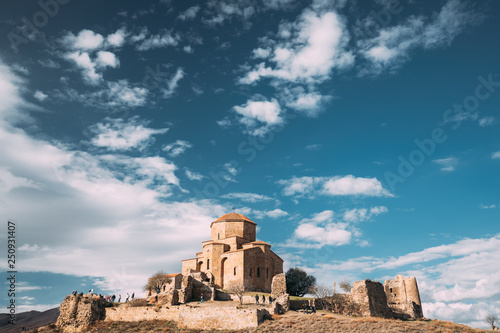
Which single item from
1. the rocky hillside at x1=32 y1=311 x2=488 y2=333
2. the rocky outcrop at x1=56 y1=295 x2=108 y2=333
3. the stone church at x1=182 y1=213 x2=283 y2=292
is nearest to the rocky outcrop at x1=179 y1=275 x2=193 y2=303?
the rocky hillside at x1=32 y1=311 x2=488 y2=333

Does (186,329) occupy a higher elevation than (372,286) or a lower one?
lower

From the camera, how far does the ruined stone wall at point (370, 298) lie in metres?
28.9

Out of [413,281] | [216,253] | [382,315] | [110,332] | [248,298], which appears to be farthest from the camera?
[216,253]

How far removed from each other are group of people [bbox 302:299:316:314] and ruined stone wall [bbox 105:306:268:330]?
422 centimetres

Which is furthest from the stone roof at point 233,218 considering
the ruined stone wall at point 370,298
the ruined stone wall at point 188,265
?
the ruined stone wall at point 370,298

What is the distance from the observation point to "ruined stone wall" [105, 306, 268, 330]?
24469 millimetres

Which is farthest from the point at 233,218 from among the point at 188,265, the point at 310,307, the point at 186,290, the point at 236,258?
the point at 310,307

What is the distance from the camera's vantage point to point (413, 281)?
3641cm

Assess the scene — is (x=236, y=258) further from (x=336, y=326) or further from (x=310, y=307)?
(x=336, y=326)

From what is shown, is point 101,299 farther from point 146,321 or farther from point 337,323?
point 337,323

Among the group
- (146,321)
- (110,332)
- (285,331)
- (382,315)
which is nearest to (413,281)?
(382,315)

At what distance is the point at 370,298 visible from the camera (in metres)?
29.4

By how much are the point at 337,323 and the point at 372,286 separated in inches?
299

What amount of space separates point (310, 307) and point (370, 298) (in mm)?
4890
